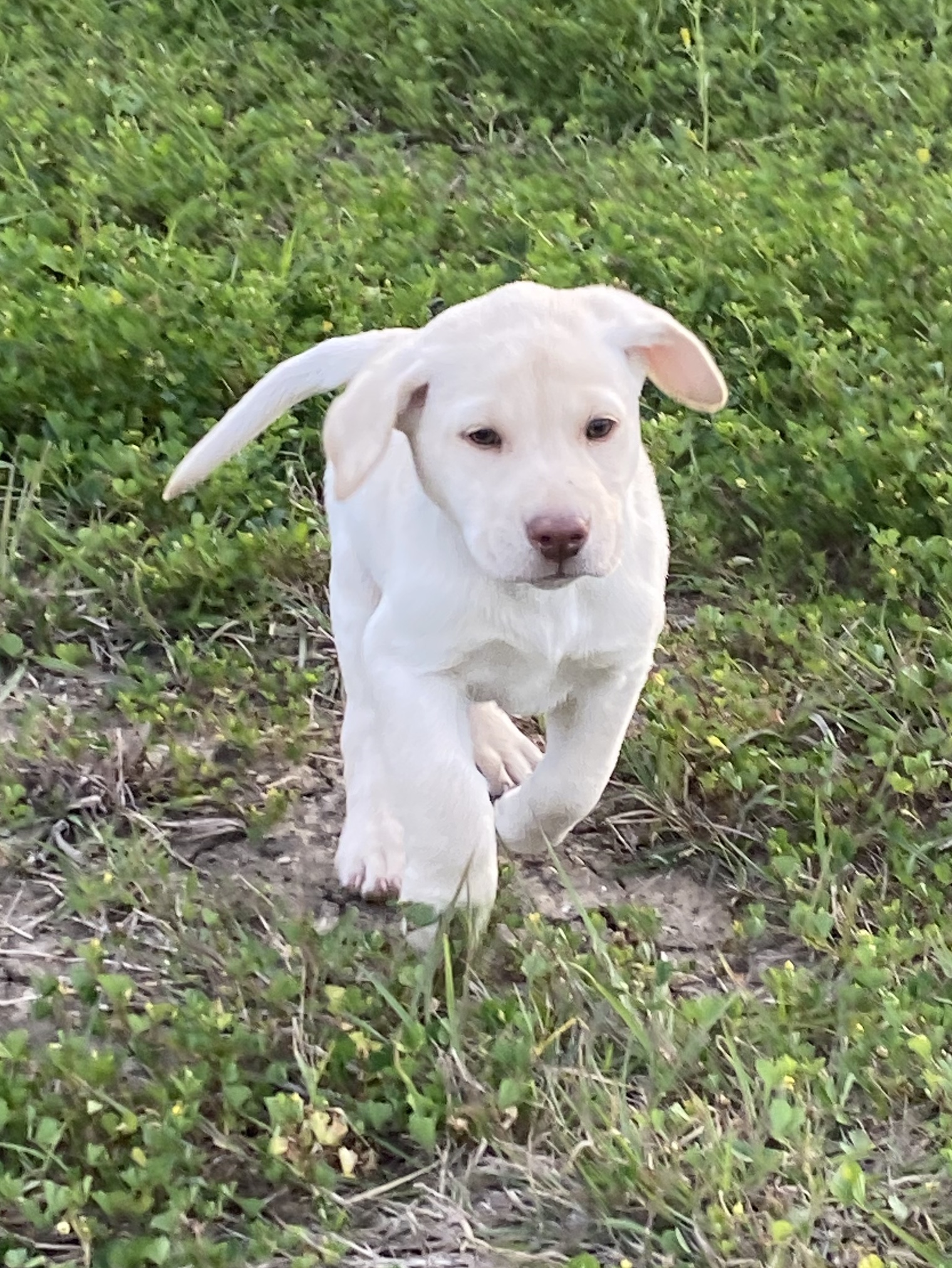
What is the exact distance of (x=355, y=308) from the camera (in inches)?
162

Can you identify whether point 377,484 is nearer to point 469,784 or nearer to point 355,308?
point 469,784

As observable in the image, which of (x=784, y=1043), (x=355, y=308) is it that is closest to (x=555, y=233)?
(x=355, y=308)

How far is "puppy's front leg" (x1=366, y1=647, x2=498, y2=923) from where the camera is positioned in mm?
2461

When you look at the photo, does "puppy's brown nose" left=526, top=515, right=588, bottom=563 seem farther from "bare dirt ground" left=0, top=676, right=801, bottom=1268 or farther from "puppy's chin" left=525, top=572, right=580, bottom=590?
"bare dirt ground" left=0, top=676, right=801, bottom=1268

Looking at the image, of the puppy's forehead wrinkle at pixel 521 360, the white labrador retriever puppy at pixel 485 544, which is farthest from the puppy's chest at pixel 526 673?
the puppy's forehead wrinkle at pixel 521 360

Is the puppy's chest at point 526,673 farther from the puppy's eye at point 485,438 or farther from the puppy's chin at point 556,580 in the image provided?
the puppy's eye at point 485,438

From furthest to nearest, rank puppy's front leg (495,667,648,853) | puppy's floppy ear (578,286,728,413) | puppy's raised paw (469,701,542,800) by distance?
1. puppy's raised paw (469,701,542,800)
2. puppy's front leg (495,667,648,853)
3. puppy's floppy ear (578,286,728,413)

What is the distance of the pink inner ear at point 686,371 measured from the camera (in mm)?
2473

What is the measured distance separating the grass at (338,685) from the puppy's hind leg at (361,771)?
0.31 ft

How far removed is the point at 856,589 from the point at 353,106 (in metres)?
2.86

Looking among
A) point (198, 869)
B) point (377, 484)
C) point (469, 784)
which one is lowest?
point (198, 869)

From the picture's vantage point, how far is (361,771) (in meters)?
2.96

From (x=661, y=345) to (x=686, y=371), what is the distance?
90mm

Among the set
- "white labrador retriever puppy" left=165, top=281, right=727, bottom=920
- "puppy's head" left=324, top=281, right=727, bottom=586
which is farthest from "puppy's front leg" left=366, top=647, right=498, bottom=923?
"puppy's head" left=324, top=281, right=727, bottom=586
